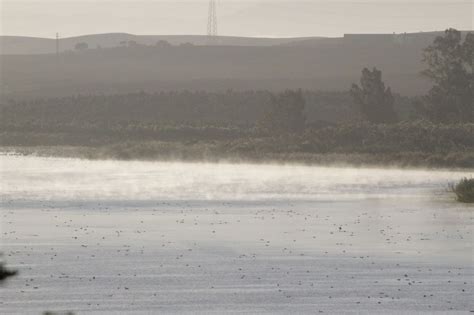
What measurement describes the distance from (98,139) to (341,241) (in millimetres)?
84068

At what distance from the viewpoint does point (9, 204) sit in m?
51.4

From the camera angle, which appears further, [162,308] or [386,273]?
[386,273]

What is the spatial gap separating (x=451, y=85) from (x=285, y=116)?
538 inches

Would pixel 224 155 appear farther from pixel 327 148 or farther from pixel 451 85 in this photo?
pixel 451 85

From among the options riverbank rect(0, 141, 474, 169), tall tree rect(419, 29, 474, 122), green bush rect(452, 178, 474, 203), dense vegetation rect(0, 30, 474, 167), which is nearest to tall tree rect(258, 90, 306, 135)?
dense vegetation rect(0, 30, 474, 167)

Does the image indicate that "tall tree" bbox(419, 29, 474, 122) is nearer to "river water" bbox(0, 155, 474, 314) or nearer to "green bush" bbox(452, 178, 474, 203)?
"river water" bbox(0, 155, 474, 314)

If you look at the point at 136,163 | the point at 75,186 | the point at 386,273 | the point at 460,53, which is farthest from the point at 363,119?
the point at 386,273

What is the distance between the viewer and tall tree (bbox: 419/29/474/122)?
108 meters

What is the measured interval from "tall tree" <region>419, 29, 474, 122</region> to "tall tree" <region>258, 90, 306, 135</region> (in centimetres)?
967

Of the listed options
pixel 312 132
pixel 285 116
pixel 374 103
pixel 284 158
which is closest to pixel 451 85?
pixel 374 103

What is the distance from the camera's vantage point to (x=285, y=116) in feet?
365

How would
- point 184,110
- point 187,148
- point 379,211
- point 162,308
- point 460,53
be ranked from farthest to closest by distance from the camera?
1. point 184,110
2. point 460,53
3. point 187,148
4. point 379,211
5. point 162,308

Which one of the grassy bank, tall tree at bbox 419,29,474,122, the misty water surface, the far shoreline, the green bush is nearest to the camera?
the green bush

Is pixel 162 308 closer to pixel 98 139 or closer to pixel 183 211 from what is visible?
pixel 183 211
